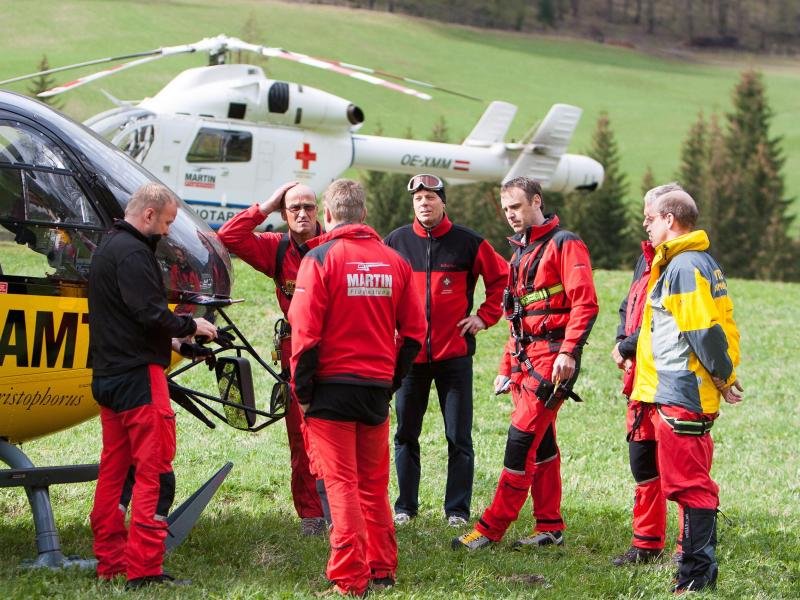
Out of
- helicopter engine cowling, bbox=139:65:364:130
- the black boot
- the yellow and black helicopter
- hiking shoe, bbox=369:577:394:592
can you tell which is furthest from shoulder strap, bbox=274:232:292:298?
helicopter engine cowling, bbox=139:65:364:130

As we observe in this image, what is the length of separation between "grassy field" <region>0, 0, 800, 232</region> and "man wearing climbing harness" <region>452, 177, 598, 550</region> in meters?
64.5

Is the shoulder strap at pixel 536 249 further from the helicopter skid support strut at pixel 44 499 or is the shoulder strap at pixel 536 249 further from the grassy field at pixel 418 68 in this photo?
the grassy field at pixel 418 68

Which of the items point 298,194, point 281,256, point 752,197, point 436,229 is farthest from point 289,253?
point 752,197

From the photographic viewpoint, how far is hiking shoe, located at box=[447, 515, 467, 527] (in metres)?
6.20

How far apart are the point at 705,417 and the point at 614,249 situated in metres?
58.3

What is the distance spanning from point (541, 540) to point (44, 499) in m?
2.65

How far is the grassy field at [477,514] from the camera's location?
16.6 feet

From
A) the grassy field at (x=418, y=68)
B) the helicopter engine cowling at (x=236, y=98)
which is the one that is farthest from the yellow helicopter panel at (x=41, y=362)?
the grassy field at (x=418, y=68)

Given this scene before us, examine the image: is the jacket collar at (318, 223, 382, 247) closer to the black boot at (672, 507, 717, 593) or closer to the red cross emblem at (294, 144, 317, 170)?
the black boot at (672, 507, 717, 593)

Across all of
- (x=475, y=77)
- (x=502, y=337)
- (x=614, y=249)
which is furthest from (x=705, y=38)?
(x=502, y=337)

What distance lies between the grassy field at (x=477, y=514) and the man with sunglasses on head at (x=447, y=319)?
1.31ft

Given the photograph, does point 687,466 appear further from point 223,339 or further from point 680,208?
point 223,339

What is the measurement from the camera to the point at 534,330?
570 centimetres

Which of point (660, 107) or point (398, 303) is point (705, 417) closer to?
point (398, 303)
